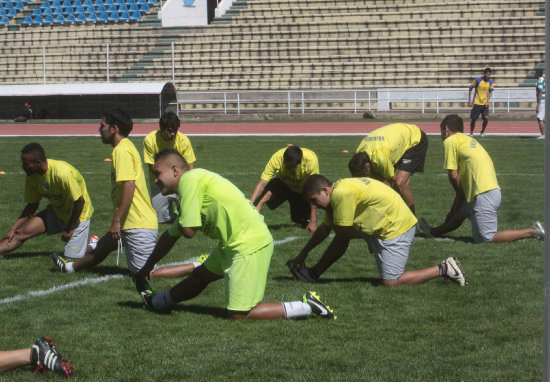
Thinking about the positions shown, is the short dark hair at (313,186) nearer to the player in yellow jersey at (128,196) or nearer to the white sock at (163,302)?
the white sock at (163,302)

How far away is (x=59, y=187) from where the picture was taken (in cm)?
817

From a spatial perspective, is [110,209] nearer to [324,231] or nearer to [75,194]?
[75,194]

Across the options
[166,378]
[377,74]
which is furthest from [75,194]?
[377,74]

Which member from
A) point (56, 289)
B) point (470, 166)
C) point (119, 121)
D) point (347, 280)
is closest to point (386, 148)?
point (470, 166)

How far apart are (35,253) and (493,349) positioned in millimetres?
5362

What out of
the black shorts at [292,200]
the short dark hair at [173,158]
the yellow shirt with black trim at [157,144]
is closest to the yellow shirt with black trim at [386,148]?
the black shorts at [292,200]

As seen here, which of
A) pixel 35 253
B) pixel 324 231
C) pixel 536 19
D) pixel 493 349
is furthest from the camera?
pixel 536 19

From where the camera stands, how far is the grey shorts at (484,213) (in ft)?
28.8

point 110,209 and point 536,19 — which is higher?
point 536,19

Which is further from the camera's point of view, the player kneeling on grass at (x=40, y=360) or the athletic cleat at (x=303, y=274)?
the athletic cleat at (x=303, y=274)

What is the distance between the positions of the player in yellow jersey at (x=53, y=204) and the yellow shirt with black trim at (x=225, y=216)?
2.63 m

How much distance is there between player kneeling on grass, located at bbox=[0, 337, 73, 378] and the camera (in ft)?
15.8

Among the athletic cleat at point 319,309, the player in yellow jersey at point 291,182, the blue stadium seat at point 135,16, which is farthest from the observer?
the blue stadium seat at point 135,16

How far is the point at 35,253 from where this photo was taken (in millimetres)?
9000
